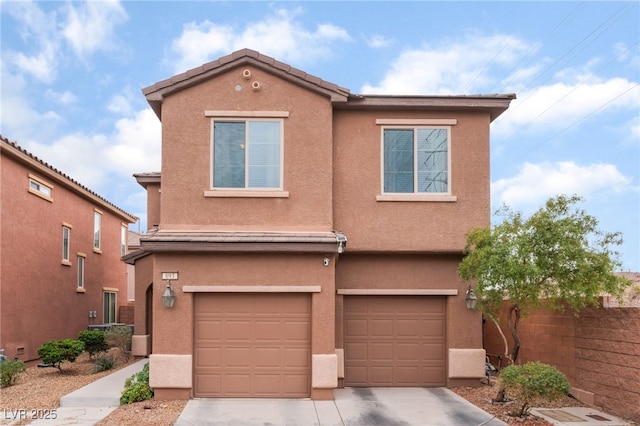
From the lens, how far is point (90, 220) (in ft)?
70.5

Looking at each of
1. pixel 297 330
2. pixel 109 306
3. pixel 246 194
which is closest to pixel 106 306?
pixel 109 306

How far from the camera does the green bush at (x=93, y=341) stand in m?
16.5

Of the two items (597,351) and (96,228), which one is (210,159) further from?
(96,228)

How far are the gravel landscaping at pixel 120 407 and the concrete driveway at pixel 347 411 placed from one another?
0.29 meters

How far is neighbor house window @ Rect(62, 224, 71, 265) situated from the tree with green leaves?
14.5 metres

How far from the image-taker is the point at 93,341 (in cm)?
1662

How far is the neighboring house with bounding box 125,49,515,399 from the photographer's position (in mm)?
10969

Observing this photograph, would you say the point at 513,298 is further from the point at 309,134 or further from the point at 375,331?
the point at 309,134

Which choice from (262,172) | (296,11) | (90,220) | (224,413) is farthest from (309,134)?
(90,220)

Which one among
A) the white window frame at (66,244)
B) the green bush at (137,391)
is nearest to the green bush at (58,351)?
the green bush at (137,391)

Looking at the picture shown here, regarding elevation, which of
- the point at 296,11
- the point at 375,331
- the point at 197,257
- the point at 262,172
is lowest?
the point at 375,331

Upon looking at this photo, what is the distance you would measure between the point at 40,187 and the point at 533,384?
15044 millimetres

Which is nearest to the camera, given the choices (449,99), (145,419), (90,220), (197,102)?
(145,419)

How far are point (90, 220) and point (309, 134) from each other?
1349cm
